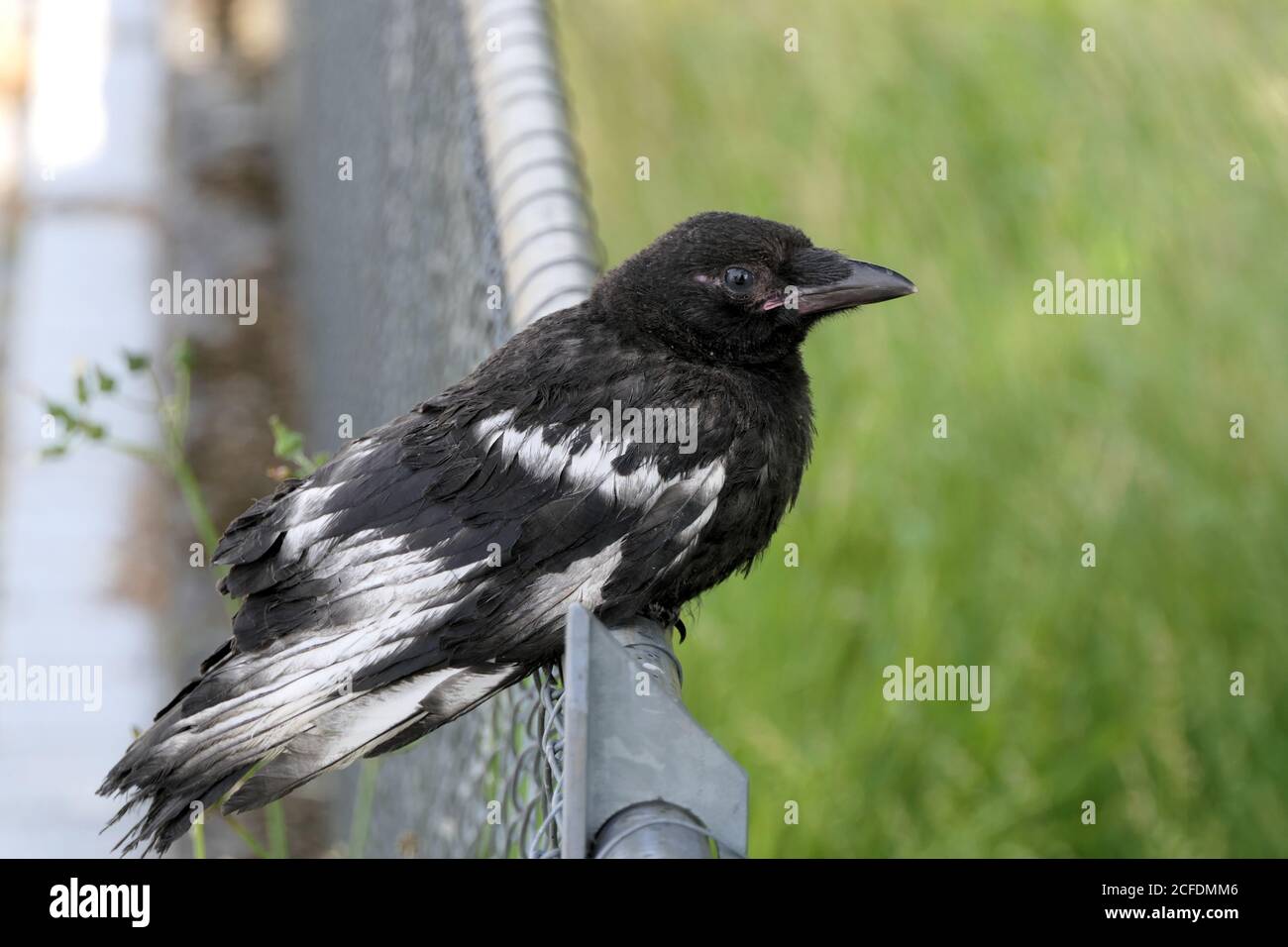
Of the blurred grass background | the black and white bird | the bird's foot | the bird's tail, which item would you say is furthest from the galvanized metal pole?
the blurred grass background

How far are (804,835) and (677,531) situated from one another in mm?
1434

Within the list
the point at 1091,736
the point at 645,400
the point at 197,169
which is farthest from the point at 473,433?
the point at 197,169

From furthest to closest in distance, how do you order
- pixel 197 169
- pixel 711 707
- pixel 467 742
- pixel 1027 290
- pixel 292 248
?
pixel 197 169 < pixel 292 248 < pixel 1027 290 < pixel 711 707 < pixel 467 742

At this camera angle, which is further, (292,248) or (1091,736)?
(292,248)

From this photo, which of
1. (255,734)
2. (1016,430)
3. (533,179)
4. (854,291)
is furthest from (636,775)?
(1016,430)

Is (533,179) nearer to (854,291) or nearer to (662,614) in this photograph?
(854,291)

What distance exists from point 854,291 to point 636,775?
1.52 meters

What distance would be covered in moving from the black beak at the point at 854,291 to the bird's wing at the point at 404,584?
17.6 inches

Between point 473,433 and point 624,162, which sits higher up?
point 624,162

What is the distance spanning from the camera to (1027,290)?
15.3 ft

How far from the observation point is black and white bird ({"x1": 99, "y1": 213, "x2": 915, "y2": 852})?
2104 millimetres

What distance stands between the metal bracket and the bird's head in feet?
4.51

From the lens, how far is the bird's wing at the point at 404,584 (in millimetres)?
2090
